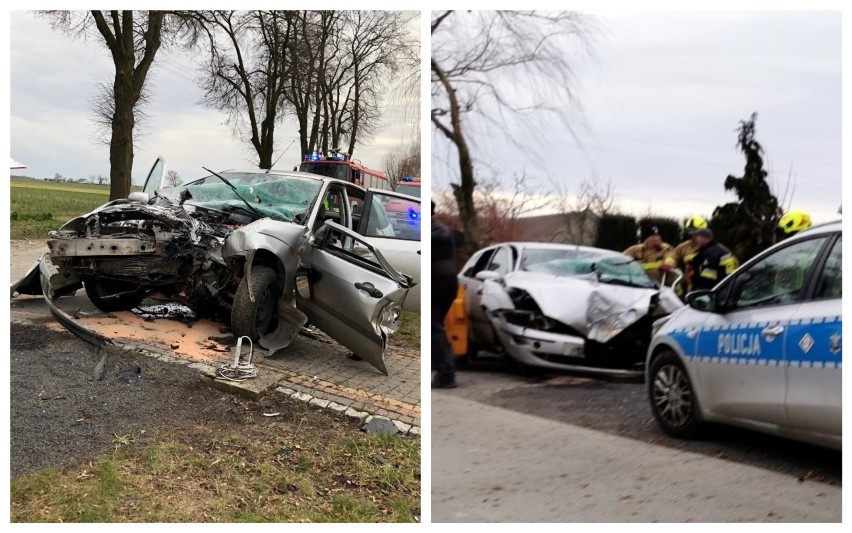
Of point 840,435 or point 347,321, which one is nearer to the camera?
point 840,435

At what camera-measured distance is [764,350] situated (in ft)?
7.91

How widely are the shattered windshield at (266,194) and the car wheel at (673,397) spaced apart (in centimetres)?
316

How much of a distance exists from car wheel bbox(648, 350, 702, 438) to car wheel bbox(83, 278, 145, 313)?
3.99 meters

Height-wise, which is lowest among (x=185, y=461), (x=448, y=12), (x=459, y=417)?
(x=185, y=461)

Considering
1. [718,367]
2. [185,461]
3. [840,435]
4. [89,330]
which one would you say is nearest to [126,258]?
[89,330]

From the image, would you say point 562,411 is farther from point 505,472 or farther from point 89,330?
point 89,330

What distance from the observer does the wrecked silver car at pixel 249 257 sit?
4.44 metres

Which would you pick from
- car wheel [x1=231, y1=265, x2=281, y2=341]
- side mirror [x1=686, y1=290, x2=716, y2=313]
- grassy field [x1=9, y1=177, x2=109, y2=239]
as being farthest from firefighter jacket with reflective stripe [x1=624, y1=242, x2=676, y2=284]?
grassy field [x1=9, y1=177, x2=109, y2=239]

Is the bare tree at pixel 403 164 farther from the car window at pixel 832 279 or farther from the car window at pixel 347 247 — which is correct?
the car window at pixel 832 279

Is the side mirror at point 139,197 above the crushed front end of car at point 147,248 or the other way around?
above

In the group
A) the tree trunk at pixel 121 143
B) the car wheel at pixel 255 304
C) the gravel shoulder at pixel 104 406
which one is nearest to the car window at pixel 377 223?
the car wheel at pixel 255 304

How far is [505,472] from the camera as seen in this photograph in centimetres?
251

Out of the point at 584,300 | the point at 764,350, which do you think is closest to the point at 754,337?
the point at 764,350

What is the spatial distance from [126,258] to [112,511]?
2459mm
